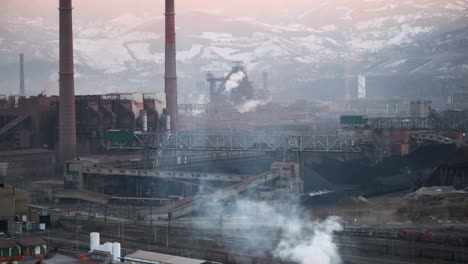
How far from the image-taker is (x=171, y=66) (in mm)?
43031

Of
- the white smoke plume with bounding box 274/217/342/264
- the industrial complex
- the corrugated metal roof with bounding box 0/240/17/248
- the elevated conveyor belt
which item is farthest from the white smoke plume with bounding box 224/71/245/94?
the corrugated metal roof with bounding box 0/240/17/248

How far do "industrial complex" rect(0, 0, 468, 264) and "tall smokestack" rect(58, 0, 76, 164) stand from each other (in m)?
0.07

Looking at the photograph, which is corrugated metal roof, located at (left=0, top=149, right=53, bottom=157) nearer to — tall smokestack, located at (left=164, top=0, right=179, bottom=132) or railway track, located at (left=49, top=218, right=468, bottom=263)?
tall smokestack, located at (left=164, top=0, right=179, bottom=132)

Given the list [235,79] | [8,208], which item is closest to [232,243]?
[8,208]

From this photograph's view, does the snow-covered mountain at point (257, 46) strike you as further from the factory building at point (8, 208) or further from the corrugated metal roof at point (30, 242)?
the corrugated metal roof at point (30, 242)

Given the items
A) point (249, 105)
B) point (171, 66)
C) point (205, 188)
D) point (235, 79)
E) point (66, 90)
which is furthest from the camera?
point (249, 105)

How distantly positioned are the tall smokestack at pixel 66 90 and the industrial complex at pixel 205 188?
7cm

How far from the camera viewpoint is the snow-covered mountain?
277 ft

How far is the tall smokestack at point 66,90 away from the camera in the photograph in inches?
1420

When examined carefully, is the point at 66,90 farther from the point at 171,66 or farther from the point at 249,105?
the point at 249,105

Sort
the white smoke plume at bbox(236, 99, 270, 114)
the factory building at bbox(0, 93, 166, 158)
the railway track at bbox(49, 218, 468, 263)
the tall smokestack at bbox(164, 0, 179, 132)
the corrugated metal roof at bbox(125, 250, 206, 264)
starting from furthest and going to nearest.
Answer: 1. the white smoke plume at bbox(236, 99, 270, 114)
2. the tall smokestack at bbox(164, 0, 179, 132)
3. the factory building at bbox(0, 93, 166, 158)
4. the railway track at bbox(49, 218, 468, 263)
5. the corrugated metal roof at bbox(125, 250, 206, 264)

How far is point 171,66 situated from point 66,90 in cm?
837

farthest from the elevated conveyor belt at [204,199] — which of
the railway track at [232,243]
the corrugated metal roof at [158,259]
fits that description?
the corrugated metal roof at [158,259]

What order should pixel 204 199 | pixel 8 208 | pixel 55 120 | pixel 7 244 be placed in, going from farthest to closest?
1. pixel 55 120
2. pixel 204 199
3. pixel 8 208
4. pixel 7 244
